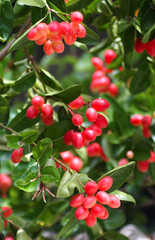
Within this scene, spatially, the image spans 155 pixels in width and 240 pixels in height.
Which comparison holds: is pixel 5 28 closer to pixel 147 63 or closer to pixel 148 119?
pixel 147 63

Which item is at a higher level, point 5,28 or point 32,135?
point 5,28

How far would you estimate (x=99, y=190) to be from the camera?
0.53 m

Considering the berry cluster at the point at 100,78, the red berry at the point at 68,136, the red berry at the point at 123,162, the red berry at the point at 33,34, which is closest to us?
the red berry at the point at 33,34

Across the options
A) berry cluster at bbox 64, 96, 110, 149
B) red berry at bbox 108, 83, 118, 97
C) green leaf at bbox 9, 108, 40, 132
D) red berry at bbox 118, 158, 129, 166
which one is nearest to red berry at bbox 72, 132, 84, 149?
berry cluster at bbox 64, 96, 110, 149

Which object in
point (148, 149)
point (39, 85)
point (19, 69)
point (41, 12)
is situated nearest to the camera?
point (41, 12)

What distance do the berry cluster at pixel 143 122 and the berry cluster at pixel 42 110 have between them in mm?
336

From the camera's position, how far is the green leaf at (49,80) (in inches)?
22.8

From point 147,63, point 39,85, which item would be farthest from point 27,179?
point 147,63

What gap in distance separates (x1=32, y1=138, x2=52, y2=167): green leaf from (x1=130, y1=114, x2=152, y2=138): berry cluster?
1.16 ft

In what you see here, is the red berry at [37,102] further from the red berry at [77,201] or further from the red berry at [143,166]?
the red berry at [143,166]

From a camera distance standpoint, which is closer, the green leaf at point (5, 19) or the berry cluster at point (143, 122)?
the green leaf at point (5, 19)

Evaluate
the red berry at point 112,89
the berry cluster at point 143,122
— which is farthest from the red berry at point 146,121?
the red berry at point 112,89

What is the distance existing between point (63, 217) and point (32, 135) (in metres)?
0.40

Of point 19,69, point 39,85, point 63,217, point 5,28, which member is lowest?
point 63,217
